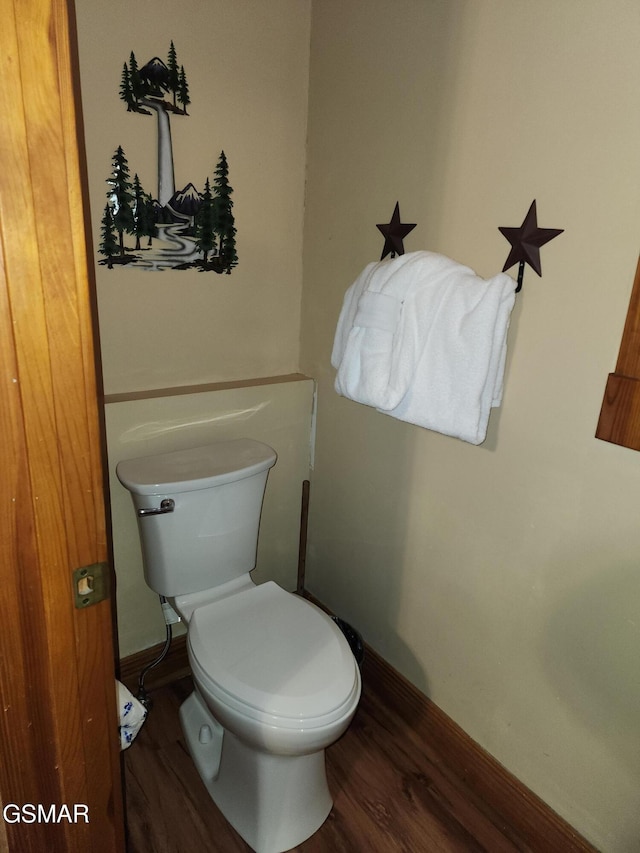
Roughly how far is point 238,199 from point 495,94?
0.81 m

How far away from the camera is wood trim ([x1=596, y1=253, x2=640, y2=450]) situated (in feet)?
3.44

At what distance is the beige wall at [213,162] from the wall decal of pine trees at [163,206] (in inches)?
0.8

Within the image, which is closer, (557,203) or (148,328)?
(557,203)

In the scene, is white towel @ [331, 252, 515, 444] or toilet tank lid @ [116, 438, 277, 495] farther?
toilet tank lid @ [116, 438, 277, 495]

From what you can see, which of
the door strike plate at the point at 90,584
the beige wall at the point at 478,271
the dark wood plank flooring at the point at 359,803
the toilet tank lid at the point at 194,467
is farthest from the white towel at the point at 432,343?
the dark wood plank flooring at the point at 359,803

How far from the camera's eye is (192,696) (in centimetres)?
173

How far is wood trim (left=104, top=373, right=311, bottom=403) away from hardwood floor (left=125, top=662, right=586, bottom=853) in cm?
104

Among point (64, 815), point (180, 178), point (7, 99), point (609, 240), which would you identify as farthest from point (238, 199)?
point (64, 815)

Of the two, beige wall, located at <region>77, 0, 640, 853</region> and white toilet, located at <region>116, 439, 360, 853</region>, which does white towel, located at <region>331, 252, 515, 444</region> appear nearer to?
beige wall, located at <region>77, 0, 640, 853</region>

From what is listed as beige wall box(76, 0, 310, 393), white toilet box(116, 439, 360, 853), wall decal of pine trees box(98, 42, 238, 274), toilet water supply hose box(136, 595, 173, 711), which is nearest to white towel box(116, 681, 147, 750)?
white toilet box(116, 439, 360, 853)

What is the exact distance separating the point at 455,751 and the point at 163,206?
182 cm

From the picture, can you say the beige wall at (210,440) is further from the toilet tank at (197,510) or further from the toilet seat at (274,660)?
the toilet seat at (274,660)

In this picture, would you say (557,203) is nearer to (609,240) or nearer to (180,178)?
(609,240)

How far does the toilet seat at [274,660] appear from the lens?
49.3 inches
